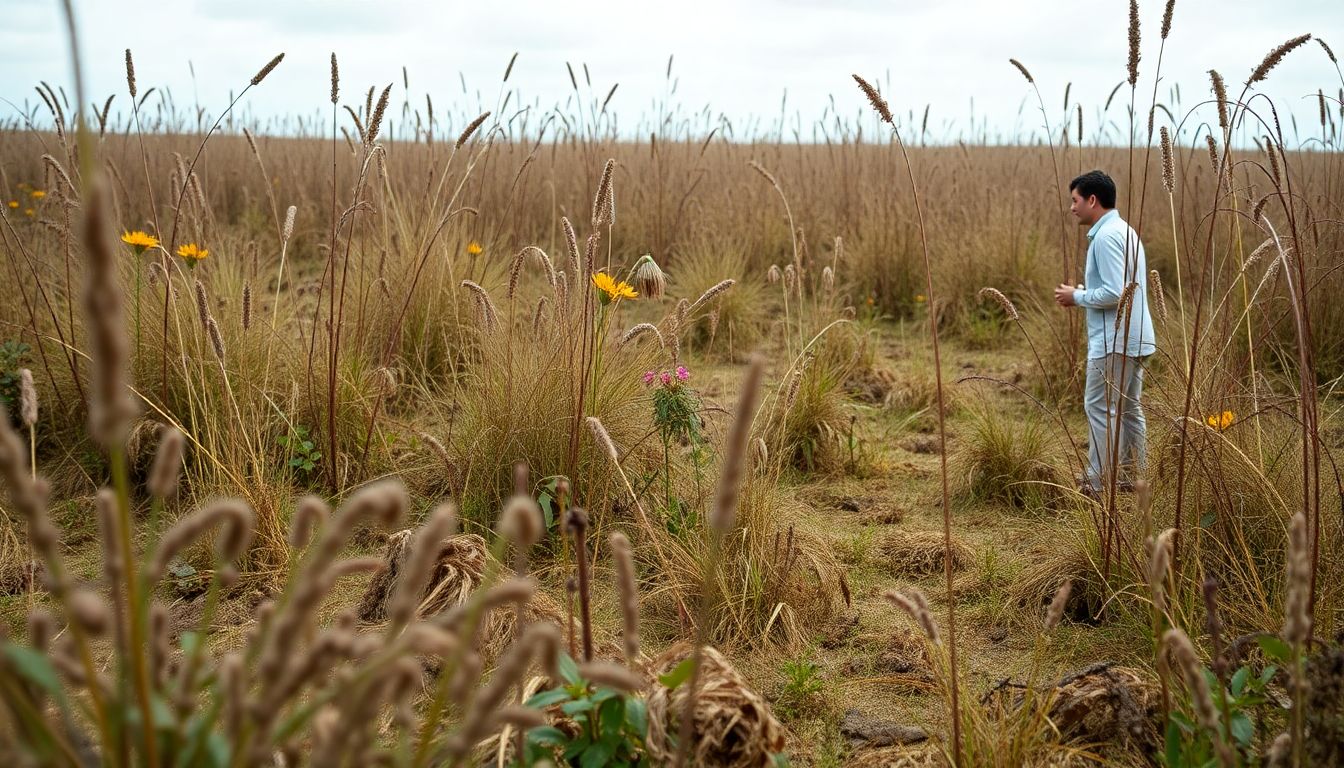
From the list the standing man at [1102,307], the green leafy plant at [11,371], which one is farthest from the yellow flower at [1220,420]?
the green leafy plant at [11,371]

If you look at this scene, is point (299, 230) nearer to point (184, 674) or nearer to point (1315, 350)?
point (1315, 350)

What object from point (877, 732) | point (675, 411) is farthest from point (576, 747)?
point (675, 411)

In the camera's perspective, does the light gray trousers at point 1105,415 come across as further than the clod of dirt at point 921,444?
No

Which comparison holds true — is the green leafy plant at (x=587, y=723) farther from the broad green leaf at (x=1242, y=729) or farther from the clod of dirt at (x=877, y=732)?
the broad green leaf at (x=1242, y=729)

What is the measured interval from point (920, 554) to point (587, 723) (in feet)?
5.67

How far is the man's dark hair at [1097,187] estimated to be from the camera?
3654 millimetres

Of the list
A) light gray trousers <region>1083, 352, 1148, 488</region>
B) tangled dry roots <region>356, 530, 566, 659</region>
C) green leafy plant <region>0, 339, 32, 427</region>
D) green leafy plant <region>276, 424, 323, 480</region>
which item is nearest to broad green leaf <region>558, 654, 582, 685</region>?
tangled dry roots <region>356, 530, 566, 659</region>

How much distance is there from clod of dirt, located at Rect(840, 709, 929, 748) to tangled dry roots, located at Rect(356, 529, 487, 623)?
890 mm

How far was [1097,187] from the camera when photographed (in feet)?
12.1

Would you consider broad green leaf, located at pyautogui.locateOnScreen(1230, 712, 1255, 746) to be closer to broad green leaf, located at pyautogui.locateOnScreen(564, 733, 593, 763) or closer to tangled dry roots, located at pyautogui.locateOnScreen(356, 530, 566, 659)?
broad green leaf, located at pyautogui.locateOnScreen(564, 733, 593, 763)

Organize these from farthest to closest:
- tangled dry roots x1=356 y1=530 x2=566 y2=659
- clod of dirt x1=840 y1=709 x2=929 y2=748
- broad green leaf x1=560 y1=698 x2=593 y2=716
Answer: tangled dry roots x1=356 y1=530 x2=566 y2=659 → clod of dirt x1=840 y1=709 x2=929 y2=748 → broad green leaf x1=560 y1=698 x2=593 y2=716

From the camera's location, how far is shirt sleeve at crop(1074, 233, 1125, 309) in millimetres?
3541

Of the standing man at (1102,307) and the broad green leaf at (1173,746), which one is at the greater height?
the standing man at (1102,307)

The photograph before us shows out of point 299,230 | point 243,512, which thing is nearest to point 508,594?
point 243,512
